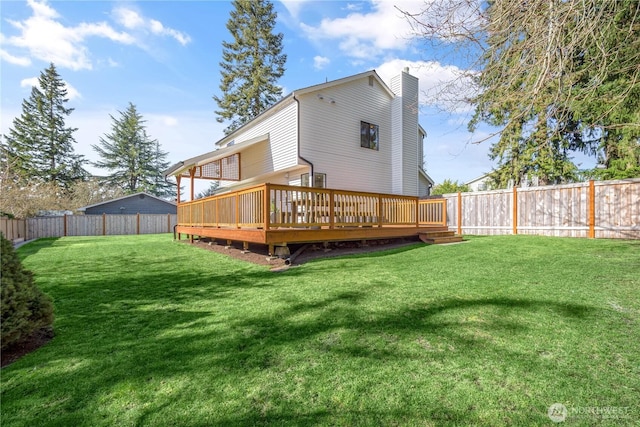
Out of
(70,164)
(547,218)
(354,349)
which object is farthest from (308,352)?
(70,164)

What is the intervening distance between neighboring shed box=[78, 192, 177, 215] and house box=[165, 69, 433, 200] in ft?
44.9

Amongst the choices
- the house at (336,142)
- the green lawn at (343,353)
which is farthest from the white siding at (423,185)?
the green lawn at (343,353)

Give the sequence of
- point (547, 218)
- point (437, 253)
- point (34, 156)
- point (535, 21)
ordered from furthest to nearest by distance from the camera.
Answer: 1. point (34, 156)
2. point (547, 218)
3. point (437, 253)
4. point (535, 21)

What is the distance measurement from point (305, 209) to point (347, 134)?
5.08 metres

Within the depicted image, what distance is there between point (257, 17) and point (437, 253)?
88.7 ft

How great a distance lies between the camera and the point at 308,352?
2.55m

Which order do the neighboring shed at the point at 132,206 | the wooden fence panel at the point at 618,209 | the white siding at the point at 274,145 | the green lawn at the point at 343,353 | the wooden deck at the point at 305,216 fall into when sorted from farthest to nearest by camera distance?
the neighboring shed at the point at 132,206 < the white siding at the point at 274,145 < the wooden fence panel at the point at 618,209 < the wooden deck at the point at 305,216 < the green lawn at the point at 343,353

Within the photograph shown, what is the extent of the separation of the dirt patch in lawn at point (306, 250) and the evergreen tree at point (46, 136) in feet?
97.6

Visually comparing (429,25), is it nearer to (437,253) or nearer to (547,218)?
(437,253)

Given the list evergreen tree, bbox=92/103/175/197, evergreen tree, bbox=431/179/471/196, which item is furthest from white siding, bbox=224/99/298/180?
evergreen tree, bbox=92/103/175/197

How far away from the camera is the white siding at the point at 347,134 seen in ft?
35.5

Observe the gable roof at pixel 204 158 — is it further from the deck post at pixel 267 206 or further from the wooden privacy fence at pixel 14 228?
the wooden privacy fence at pixel 14 228

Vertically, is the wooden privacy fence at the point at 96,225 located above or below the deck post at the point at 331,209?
below

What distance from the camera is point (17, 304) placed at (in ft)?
8.83
